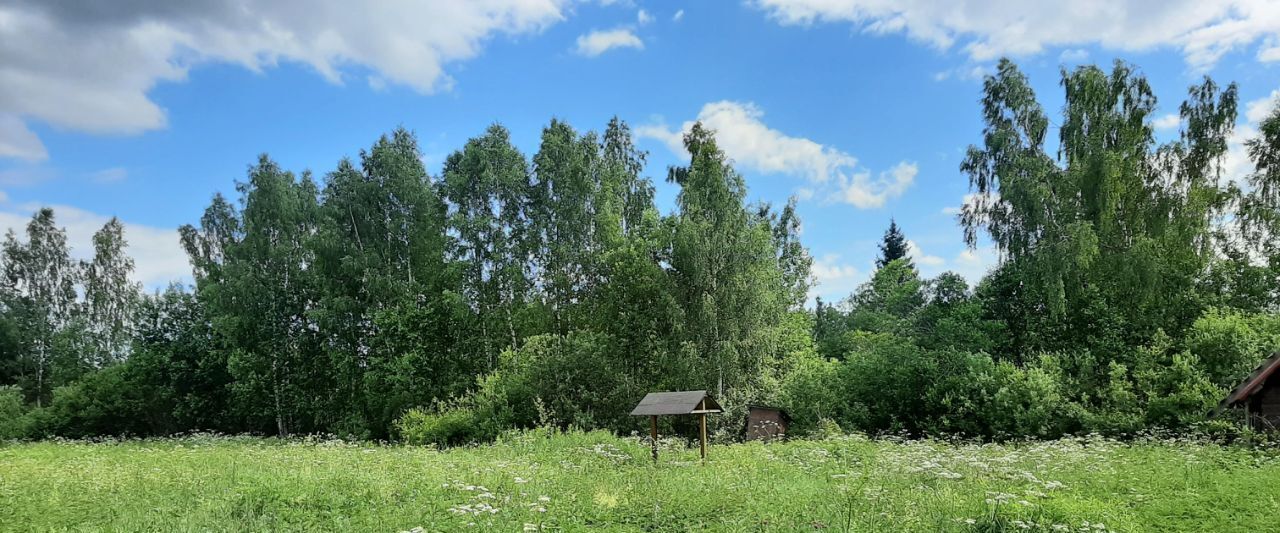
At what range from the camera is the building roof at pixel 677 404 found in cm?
1400

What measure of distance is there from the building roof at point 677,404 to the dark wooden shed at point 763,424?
5.44 metres

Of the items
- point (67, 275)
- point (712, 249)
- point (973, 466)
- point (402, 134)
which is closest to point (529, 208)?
point (402, 134)

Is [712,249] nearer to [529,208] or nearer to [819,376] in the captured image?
[819,376]

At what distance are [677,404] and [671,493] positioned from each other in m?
4.10

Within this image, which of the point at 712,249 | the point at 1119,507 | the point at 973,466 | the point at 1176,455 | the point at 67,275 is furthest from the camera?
the point at 67,275

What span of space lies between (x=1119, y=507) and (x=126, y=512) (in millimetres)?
12560

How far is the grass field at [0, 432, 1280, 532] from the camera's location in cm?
855

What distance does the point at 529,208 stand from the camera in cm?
3061

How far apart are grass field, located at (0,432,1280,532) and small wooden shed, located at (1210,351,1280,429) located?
1.71 metres

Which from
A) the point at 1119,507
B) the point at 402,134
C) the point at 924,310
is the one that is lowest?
the point at 1119,507

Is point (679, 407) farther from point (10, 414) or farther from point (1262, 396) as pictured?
point (10, 414)

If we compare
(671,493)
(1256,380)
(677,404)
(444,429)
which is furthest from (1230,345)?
(444,429)

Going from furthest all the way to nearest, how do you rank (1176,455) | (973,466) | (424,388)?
(424,388) < (1176,455) < (973,466)

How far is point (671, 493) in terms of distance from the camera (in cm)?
1023
